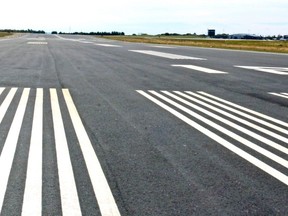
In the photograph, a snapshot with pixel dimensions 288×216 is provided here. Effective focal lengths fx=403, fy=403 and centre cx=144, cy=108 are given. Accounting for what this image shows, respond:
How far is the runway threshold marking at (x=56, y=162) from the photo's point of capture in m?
Answer: 4.18

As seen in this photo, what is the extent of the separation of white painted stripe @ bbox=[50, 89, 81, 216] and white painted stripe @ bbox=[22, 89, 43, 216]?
0.80ft

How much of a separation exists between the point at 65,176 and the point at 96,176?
377mm

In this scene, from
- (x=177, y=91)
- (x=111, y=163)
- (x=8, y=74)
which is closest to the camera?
(x=111, y=163)

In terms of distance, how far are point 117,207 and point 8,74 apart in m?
12.6

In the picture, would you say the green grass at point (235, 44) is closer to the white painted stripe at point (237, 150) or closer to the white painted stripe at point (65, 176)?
the white painted stripe at point (237, 150)

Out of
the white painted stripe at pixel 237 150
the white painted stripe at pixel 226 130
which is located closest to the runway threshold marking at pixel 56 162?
the white painted stripe at pixel 237 150

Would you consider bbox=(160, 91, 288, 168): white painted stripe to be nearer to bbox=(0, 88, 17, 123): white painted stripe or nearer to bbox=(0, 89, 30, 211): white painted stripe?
bbox=(0, 89, 30, 211): white painted stripe

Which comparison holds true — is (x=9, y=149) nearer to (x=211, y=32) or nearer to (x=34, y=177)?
(x=34, y=177)

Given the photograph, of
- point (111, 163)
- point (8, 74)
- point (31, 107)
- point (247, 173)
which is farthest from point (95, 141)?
point (8, 74)

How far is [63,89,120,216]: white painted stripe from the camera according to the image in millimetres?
4129

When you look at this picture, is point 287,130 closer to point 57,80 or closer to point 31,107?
point 31,107

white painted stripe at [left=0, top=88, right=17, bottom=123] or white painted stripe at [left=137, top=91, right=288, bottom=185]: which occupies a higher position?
white painted stripe at [left=137, top=91, right=288, bottom=185]

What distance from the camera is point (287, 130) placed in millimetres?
7820

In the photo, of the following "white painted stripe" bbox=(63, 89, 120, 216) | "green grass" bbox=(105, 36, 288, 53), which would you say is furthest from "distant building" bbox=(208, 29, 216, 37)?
"white painted stripe" bbox=(63, 89, 120, 216)
